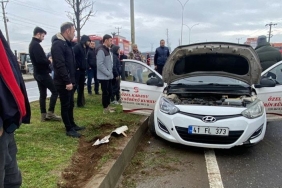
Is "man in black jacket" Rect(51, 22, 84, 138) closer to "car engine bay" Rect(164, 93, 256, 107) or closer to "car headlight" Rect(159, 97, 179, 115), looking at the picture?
"car headlight" Rect(159, 97, 179, 115)

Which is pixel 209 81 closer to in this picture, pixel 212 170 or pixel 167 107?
pixel 167 107

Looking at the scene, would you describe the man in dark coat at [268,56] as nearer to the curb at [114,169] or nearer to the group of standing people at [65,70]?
the group of standing people at [65,70]

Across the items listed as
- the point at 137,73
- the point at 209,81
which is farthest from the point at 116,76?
the point at 209,81

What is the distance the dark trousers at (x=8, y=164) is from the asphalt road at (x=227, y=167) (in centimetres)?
143

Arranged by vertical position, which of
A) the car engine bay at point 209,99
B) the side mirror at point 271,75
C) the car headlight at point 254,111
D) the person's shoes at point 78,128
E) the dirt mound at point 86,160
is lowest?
the dirt mound at point 86,160

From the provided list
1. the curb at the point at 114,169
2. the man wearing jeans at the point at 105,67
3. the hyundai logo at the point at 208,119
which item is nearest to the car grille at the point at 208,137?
the hyundai logo at the point at 208,119

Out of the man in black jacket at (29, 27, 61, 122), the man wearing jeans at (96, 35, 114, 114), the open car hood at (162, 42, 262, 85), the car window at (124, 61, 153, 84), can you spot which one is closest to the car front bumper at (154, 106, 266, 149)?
the open car hood at (162, 42, 262, 85)

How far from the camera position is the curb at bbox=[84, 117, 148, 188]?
2.65 metres

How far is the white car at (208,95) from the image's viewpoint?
3.74m

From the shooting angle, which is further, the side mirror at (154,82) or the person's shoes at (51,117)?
the person's shoes at (51,117)

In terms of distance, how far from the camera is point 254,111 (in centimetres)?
385

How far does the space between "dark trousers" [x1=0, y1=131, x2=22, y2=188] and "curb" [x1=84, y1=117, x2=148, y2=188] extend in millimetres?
764

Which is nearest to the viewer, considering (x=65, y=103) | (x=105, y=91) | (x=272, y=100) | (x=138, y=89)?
(x=65, y=103)

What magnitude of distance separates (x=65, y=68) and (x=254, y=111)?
302 centimetres
